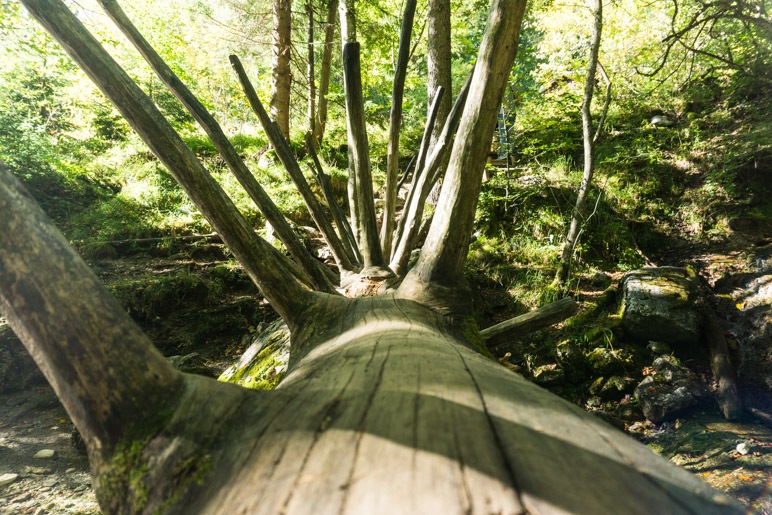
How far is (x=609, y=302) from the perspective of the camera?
17.5ft

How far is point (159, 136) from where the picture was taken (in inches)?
57.0

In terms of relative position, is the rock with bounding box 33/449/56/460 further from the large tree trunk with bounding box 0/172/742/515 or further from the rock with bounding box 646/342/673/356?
the rock with bounding box 646/342/673/356

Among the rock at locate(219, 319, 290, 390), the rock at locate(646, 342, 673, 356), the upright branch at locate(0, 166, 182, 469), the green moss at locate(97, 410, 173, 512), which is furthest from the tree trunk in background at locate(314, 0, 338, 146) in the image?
the green moss at locate(97, 410, 173, 512)

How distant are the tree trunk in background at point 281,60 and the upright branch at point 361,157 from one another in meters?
4.10

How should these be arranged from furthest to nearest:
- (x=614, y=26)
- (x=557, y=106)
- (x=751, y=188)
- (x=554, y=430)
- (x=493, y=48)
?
(x=557, y=106)
(x=614, y=26)
(x=751, y=188)
(x=493, y=48)
(x=554, y=430)

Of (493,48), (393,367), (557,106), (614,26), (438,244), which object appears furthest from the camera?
(557,106)

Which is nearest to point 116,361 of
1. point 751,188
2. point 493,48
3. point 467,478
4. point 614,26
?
point 467,478

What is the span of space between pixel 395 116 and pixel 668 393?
13.6 feet

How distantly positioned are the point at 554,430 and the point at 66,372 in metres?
0.98

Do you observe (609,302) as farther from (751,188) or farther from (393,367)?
(393,367)

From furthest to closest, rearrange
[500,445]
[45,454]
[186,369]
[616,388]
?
1. [616,388]
2. [186,369]
3. [45,454]
4. [500,445]

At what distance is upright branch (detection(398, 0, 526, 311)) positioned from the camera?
5.16 ft

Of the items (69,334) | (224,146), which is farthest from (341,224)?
(69,334)

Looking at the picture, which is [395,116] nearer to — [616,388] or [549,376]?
[549,376]
